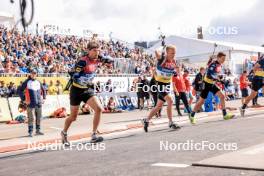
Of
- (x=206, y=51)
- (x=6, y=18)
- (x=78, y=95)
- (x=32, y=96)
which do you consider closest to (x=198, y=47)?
(x=206, y=51)

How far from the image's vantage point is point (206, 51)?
1875 inches

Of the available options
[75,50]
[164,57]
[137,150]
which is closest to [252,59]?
[75,50]

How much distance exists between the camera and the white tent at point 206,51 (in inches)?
1728

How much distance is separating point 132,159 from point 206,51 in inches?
1638

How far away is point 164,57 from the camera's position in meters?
11.4

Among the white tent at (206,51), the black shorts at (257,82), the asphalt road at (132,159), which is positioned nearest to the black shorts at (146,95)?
the black shorts at (257,82)

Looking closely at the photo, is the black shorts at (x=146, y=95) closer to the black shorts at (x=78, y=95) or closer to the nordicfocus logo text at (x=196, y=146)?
the black shorts at (x=78, y=95)

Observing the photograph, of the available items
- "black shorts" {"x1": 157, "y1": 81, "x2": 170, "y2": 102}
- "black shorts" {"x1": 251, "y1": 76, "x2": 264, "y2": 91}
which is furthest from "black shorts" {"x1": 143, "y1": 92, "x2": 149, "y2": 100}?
"black shorts" {"x1": 157, "y1": 81, "x2": 170, "y2": 102}

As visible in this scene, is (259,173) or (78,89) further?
(78,89)

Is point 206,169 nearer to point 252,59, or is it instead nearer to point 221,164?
point 221,164

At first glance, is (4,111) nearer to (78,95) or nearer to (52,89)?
A: (52,89)

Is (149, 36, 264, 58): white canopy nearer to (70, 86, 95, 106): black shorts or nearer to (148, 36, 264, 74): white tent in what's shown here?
(148, 36, 264, 74): white tent

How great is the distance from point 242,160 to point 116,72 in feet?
67.9

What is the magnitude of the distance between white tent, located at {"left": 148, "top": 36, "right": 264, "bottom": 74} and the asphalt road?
3368 cm
